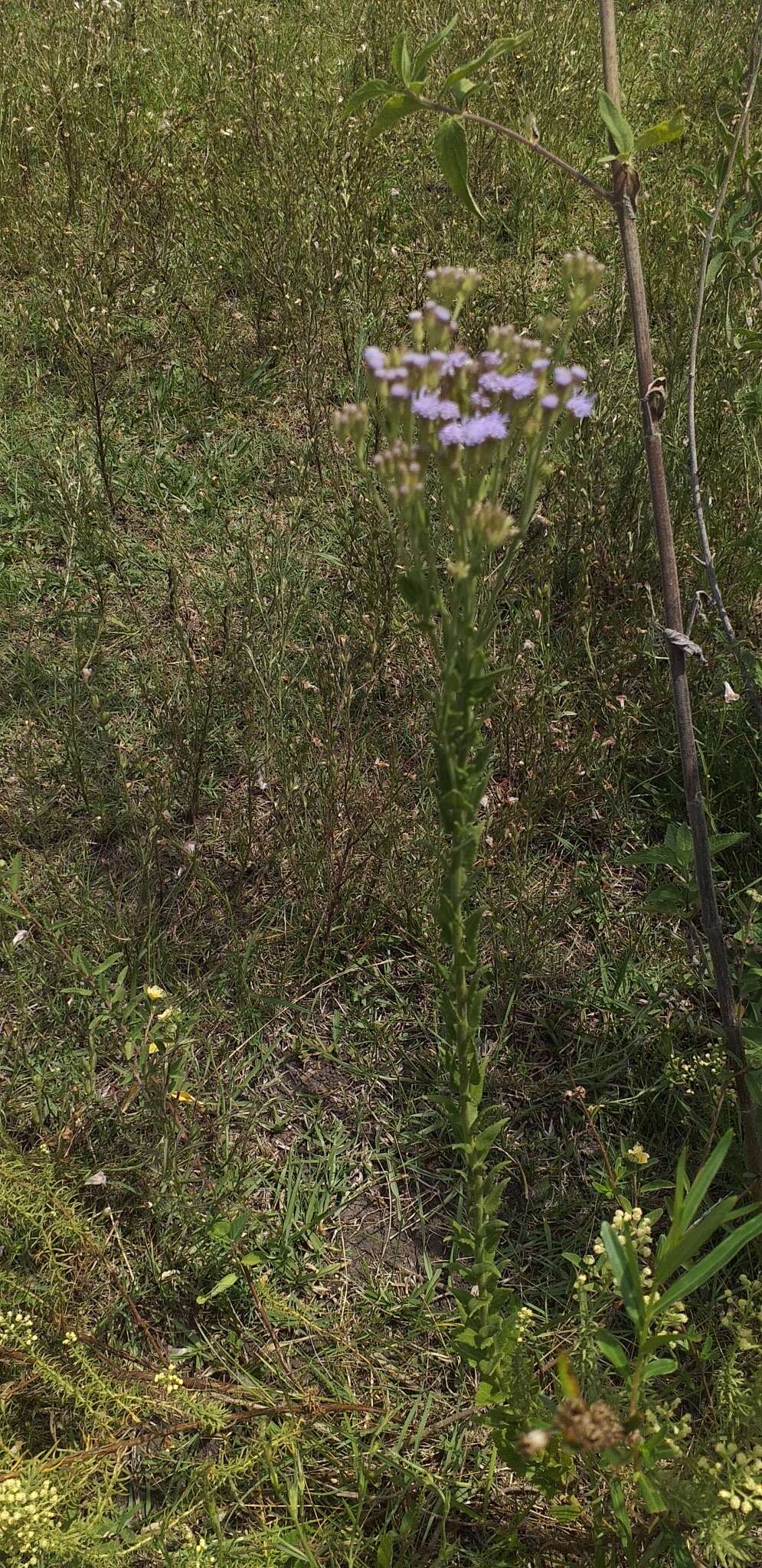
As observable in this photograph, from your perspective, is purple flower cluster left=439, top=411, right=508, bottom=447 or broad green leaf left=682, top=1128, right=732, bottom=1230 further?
broad green leaf left=682, top=1128, right=732, bottom=1230

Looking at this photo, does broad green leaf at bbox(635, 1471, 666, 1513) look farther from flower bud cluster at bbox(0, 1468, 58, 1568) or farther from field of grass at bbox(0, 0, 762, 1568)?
flower bud cluster at bbox(0, 1468, 58, 1568)

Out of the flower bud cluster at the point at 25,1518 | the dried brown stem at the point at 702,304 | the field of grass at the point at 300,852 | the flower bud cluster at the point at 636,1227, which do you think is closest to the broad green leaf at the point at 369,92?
the dried brown stem at the point at 702,304

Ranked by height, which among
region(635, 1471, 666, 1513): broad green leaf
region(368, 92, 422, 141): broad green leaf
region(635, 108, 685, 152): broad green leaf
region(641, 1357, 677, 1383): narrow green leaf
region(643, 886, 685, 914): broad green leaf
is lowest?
region(635, 1471, 666, 1513): broad green leaf

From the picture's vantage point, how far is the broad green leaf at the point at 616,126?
1.34m

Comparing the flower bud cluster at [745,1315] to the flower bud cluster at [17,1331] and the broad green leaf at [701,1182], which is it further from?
the flower bud cluster at [17,1331]

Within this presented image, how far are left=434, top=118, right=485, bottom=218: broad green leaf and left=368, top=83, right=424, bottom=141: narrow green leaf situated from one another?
0.15 ft

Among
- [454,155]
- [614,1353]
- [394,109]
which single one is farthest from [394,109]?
[614,1353]

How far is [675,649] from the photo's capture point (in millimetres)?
1571

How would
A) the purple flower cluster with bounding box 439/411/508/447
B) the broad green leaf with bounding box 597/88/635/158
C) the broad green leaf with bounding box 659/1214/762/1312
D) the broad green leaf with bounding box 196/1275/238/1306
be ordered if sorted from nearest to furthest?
the purple flower cluster with bounding box 439/411/508/447
the broad green leaf with bounding box 659/1214/762/1312
the broad green leaf with bounding box 597/88/635/158
the broad green leaf with bounding box 196/1275/238/1306

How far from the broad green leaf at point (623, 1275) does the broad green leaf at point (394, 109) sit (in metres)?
1.42

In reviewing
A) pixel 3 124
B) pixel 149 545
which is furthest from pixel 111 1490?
pixel 3 124

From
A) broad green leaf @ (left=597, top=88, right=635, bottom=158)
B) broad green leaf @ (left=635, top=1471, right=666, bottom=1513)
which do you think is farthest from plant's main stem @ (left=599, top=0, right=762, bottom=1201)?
broad green leaf @ (left=635, top=1471, right=666, bottom=1513)

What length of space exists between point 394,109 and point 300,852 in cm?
144

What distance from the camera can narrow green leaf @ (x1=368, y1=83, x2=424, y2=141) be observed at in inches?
51.3
